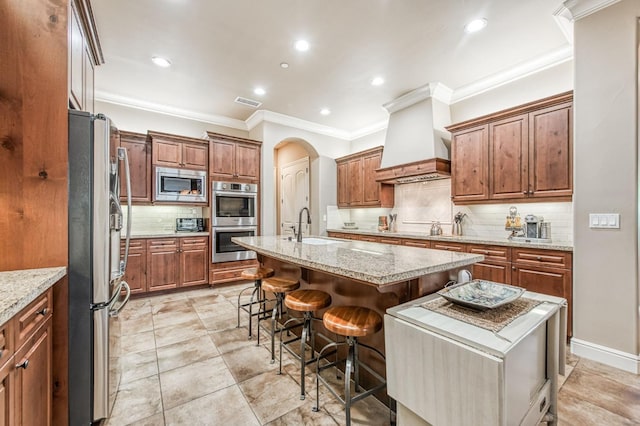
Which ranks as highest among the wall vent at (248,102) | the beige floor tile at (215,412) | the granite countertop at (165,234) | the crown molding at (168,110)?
the wall vent at (248,102)

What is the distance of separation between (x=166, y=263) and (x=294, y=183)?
10.7 feet

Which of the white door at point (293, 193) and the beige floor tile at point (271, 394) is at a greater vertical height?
the white door at point (293, 193)

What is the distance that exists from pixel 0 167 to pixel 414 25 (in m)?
3.30

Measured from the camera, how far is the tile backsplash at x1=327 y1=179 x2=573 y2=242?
10.5 feet

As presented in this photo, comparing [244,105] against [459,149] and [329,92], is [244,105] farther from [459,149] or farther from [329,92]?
[459,149]

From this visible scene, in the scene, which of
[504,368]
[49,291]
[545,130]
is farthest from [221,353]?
[545,130]

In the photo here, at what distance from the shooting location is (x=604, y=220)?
228 cm

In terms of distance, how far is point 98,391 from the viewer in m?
1.58

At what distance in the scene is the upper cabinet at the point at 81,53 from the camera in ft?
5.47

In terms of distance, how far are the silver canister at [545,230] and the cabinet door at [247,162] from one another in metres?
4.20

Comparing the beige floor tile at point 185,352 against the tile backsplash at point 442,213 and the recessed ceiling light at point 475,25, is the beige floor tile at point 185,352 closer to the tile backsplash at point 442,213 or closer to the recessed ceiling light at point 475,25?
the tile backsplash at point 442,213

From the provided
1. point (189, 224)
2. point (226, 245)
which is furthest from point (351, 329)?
point (189, 224)

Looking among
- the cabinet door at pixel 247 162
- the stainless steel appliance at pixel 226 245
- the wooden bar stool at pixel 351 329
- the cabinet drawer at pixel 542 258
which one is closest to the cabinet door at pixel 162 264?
the stainless steel appliance at pixel 226 245

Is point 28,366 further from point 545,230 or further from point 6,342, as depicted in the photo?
point 545,230
